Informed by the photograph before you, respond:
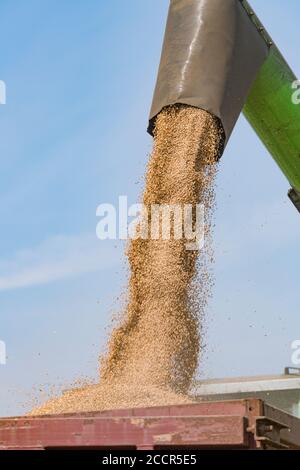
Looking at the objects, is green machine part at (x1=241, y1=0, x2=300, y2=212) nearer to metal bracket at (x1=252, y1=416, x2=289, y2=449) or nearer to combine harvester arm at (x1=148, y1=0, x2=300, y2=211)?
combine harvester arm at (x1=148, y1=0, x2=300, y2=211)

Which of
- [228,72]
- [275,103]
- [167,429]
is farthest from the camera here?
[275,103]

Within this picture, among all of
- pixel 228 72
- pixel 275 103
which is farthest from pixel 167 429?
pixel 275 103

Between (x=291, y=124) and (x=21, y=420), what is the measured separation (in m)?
3.82

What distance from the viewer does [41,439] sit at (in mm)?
4363

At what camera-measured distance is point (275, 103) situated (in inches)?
277

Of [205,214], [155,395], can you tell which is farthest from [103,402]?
[205,214]

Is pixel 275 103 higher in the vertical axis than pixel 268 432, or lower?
higher

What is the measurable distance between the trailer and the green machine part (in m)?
3.29

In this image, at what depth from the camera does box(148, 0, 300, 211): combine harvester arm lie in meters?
6.23

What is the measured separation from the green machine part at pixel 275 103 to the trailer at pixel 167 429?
3.29 m

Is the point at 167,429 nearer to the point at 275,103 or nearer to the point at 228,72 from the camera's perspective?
the point at 228,72

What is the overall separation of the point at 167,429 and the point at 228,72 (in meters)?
3.26

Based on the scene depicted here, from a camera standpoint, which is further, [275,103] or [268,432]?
[275,103]

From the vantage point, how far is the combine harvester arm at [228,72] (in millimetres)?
6230
